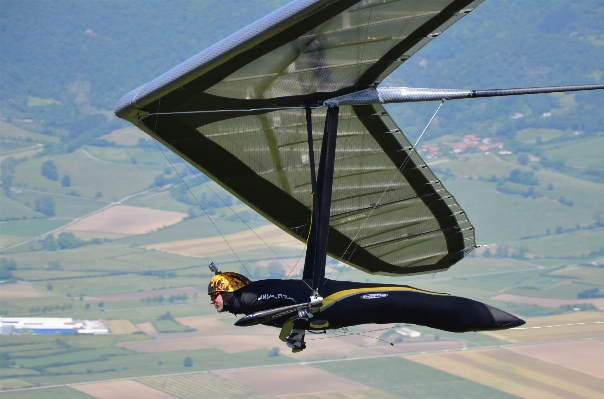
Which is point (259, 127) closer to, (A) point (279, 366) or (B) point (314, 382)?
(B) point (314, 382)

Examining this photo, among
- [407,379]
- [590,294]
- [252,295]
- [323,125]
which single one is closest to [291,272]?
[252,295]

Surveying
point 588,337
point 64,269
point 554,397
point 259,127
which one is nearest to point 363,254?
point 259,127

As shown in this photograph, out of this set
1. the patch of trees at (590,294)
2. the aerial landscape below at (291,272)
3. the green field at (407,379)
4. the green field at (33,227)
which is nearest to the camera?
the aerial landscape below at (291,272)

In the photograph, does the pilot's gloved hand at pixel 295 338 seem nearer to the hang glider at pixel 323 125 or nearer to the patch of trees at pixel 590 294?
the hang glider at pixel 323 125

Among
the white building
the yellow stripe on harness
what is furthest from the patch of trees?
the yellow stripe on harness

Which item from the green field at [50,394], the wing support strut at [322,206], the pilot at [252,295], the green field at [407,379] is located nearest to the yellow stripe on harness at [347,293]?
the wing support strut at [322,206]

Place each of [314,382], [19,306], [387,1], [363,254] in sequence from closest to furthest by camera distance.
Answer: [387,1]
[363,254]
[314,382]
[19,306]

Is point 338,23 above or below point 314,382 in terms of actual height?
above

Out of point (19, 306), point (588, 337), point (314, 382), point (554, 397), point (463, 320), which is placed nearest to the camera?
point (463, 320)

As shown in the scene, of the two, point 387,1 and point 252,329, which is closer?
point 387,1
